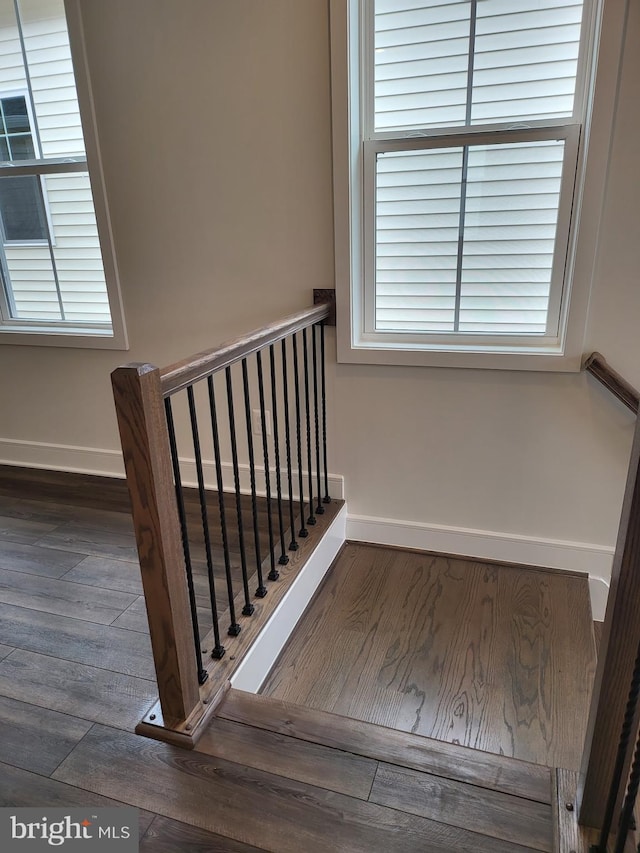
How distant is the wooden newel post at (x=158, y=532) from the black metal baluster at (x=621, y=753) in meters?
0.96

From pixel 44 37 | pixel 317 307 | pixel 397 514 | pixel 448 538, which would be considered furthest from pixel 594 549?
pixel 44 37

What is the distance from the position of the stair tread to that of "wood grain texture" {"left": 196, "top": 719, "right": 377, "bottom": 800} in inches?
0.7

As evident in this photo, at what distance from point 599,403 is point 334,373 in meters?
1.10

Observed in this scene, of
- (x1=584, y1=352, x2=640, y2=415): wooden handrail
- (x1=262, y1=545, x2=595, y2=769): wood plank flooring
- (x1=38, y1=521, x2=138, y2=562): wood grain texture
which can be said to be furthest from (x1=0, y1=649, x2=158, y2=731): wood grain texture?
(x1=584, y1=352, x2=640, y2=415): wooden handrail

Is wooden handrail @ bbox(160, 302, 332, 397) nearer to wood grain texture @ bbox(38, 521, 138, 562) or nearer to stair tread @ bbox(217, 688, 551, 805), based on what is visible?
stair tread @ bbox(217, 688, 551, 805)

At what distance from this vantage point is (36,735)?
4.71ft

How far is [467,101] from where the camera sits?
6.80ft

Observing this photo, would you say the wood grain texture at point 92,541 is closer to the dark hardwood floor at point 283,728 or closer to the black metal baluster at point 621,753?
the dark hardwood floor at point 283,728

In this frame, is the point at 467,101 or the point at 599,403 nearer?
the point at 467,101

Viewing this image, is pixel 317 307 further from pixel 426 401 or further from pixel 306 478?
pixel 306 478

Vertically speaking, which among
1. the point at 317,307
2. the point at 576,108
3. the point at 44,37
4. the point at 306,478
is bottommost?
the point at 306,478

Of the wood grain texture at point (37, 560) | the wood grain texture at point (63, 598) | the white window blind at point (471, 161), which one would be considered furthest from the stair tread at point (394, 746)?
the white window blind at point (471, 161)

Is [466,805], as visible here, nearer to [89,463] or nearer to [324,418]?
[324,418]
